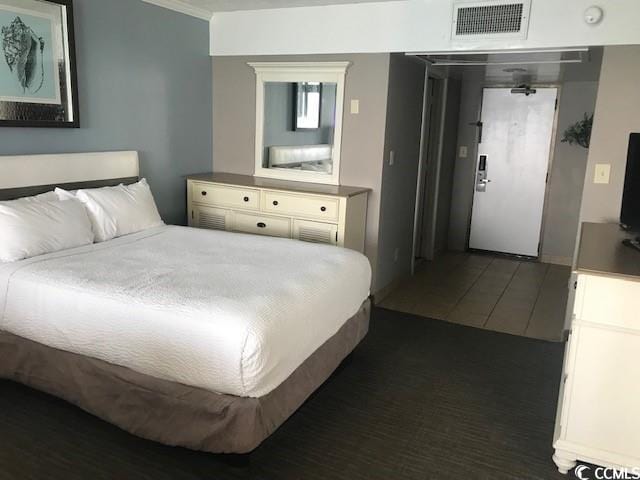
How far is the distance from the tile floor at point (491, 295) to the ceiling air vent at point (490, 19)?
2161 mm

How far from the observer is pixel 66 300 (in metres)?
2.45

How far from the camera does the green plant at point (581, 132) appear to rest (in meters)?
5.54

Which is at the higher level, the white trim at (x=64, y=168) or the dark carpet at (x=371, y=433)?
the white trim at (x=64, y=168)

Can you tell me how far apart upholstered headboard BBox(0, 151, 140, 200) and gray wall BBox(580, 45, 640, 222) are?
3.37 m

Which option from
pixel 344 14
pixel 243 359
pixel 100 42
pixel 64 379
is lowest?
pixel 64 379

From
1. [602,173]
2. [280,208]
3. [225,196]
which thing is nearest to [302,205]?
[280,208]

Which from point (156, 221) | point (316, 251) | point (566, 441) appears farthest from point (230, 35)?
point (566, 441)

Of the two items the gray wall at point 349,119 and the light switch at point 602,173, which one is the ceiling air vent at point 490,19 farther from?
the light switch at point 602,173

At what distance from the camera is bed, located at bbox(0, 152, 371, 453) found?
84.3 inches

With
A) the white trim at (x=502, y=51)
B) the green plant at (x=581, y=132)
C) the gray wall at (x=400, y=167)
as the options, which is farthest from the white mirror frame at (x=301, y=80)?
the green plant at (x=581, y=132)

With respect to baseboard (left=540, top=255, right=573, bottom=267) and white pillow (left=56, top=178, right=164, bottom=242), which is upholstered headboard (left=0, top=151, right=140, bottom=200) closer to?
white pillow (left=56, top=178, right=164, bottom=242)

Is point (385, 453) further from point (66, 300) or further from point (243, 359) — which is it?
point (66, 300)

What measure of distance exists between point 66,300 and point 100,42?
2176mm

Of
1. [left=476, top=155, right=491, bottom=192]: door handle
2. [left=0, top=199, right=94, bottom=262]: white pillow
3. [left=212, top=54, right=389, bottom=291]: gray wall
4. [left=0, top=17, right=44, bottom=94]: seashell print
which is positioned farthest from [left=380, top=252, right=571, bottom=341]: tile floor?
[left=0, top=17, right=44, bottom=94]: seashell print
